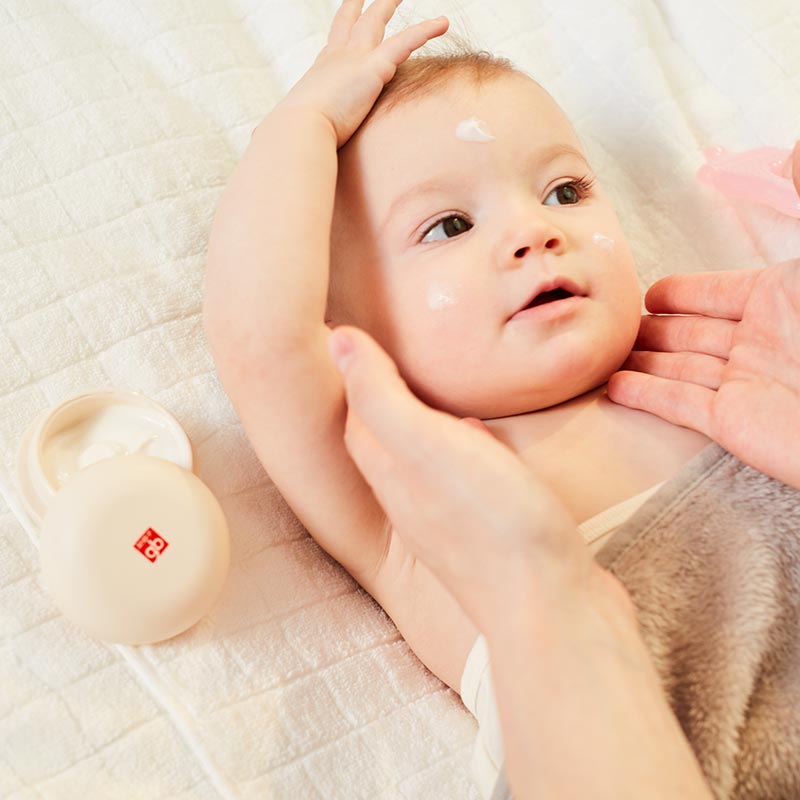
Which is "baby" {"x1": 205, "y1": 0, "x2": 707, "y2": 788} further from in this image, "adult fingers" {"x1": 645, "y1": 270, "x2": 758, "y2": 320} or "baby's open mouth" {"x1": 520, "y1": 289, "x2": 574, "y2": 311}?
"adult fingers" {"x1": 645, "y1": 270, "x2": 758, "y2": 320}

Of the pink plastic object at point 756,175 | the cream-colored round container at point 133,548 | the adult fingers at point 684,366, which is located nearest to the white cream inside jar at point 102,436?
the cream-colored round container at point 133,548

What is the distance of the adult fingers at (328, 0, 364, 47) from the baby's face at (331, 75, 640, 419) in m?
0.17

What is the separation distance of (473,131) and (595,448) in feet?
1.27

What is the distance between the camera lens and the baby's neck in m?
1.10

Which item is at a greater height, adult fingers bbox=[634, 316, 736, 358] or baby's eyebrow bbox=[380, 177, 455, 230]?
baby's eyebrow bbox=[380, 177, 455, 230]

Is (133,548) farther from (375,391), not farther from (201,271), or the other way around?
(201,271)

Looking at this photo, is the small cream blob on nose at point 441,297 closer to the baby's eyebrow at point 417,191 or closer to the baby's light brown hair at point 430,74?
the baby's eyebrow at point 417,191

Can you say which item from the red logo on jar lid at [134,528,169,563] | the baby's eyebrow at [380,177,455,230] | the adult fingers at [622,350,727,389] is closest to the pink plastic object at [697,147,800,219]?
the adult fingers at [622,350,727,389]

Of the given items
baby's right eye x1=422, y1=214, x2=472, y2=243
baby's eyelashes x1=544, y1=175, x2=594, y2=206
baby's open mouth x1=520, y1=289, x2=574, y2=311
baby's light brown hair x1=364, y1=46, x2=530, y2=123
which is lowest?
baby's open mouth x1=520, y1=289, x2=574, y2=311

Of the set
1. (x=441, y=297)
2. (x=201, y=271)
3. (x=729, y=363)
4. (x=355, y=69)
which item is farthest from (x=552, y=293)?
(x=201, y=271)

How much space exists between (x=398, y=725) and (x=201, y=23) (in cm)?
109

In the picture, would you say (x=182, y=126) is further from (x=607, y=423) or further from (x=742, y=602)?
(x=742, y=602)

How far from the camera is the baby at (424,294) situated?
3.53 ft

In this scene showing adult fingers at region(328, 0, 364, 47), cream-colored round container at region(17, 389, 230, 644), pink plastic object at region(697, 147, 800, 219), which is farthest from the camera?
pink plastic object at region(697, 147, 800, 219)
